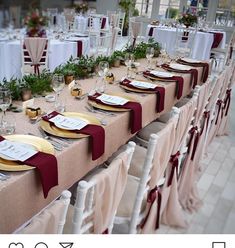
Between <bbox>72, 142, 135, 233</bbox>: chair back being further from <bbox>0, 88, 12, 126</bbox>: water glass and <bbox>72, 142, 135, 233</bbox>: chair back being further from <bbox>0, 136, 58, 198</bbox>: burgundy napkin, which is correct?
<bbox>0, 88, 12, 126</bbox>: water glass

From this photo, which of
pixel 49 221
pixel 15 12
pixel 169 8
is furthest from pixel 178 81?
pixel 169 8

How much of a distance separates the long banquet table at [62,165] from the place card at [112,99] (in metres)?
0.10

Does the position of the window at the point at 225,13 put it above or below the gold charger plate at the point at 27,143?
above

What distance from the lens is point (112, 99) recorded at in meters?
1.99

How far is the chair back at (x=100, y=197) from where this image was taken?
1060 millimetres

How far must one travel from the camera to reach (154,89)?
2.32 metres

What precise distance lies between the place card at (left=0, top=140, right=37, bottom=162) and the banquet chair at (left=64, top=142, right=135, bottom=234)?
29 cm

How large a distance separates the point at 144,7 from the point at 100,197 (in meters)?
9.80

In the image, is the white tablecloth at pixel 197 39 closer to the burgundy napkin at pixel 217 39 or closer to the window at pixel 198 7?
the burgundy napkin at pixel 217 39

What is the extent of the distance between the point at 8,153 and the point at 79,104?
28.9 inches

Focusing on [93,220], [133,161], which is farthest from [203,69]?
[93,220]

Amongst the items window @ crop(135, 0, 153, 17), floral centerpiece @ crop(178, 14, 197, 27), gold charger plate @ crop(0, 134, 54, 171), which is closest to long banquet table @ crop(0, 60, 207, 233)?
gold charger plate @ crop(0, 134, 54, 171)

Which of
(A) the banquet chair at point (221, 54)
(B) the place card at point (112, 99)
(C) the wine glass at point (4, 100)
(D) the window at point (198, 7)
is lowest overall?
(A) the banquet chair at point (221, 54)
